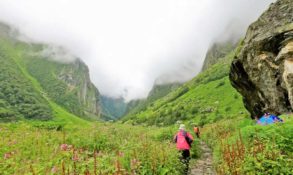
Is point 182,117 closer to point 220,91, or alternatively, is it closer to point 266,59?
point 220,91

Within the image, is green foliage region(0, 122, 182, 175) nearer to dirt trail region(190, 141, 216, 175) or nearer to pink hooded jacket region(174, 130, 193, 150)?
pink hooded jacket region(174, 130, 193, 150)

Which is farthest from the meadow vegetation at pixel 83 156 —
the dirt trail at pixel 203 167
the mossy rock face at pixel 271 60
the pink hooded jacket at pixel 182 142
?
the mossy rock face at pixel 271 60

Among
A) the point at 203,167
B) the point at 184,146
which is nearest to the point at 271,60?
the point at 203,167

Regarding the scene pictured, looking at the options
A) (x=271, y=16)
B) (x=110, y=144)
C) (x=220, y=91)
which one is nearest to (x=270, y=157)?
(x=110, y=144)

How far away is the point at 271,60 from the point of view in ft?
77.5

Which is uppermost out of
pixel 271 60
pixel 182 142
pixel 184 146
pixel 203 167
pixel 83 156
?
pixel 271 60

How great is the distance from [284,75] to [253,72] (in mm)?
4869

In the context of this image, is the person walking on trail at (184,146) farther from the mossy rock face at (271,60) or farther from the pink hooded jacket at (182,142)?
the mossy rock face at (271,60)

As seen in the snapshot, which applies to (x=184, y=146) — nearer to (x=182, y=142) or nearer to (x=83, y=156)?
(x=182, y=142)

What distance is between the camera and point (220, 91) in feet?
510

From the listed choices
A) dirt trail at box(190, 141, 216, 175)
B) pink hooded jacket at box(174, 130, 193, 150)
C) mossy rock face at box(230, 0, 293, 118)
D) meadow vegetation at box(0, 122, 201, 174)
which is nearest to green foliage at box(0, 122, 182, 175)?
meadow vegetation at box(0, 122, 201, 174)

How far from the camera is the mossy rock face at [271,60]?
70.8 ft

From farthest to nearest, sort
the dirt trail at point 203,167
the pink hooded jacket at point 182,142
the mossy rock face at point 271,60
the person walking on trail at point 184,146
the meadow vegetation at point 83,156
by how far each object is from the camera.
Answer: the mossy rock face at point 271,60
the dirt trail at point 203,167
the pink hooded jacket at point 182,142
the person walking on trail at point 184,146
the meadow vegetation at point 83,156

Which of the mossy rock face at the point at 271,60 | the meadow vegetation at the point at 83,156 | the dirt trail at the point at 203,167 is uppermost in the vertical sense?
the mossy rock face at the point at 271,60
